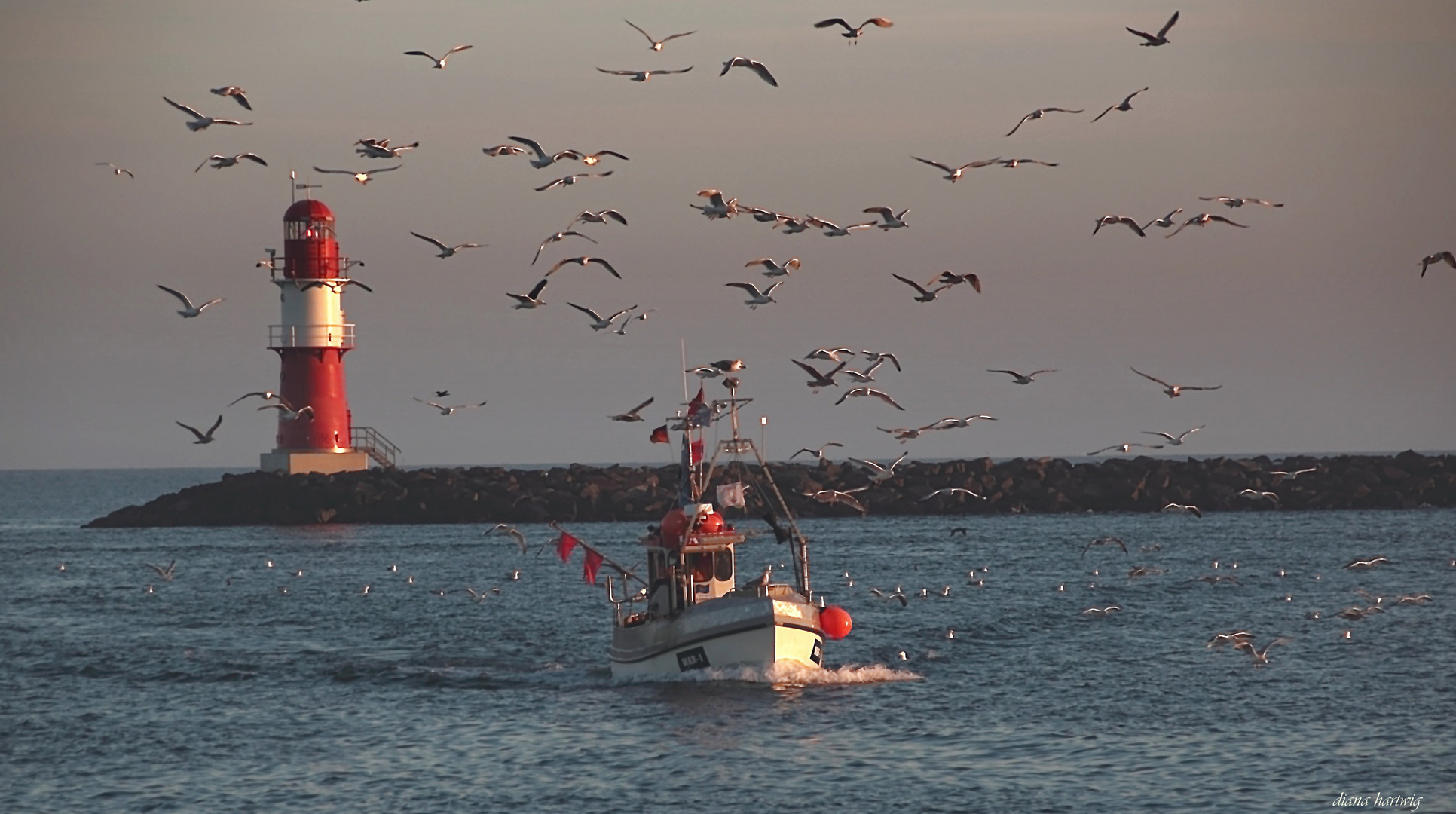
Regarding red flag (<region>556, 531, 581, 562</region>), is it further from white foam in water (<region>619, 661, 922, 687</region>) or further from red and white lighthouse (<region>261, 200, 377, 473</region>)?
red and white lighthouse (<region>261, 200, 377, 473</region>)

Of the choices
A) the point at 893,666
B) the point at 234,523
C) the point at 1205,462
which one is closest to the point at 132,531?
the point at 234,523

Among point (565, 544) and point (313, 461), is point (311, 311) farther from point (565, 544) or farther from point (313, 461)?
point (565, 544)

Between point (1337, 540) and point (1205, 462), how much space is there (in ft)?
83.3

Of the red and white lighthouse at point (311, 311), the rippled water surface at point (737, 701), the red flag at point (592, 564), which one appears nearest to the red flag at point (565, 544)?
the red flag at point (592, 564)

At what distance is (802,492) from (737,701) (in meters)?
49.8

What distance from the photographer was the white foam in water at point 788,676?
31.2 metres

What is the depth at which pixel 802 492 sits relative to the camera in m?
80.1

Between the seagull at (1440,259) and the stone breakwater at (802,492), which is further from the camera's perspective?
the stone breakwater at (802,492)

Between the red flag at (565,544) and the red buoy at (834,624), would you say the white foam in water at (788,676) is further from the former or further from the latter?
the red flag at (565,544)

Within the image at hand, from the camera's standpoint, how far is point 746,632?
101 feet

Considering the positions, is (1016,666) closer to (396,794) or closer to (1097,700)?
(1097,700)

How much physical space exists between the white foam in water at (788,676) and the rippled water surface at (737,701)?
0.29 ft

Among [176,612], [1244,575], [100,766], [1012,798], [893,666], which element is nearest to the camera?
[1012,798]

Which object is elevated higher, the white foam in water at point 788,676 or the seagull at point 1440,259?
the seagull at point 1440,259
